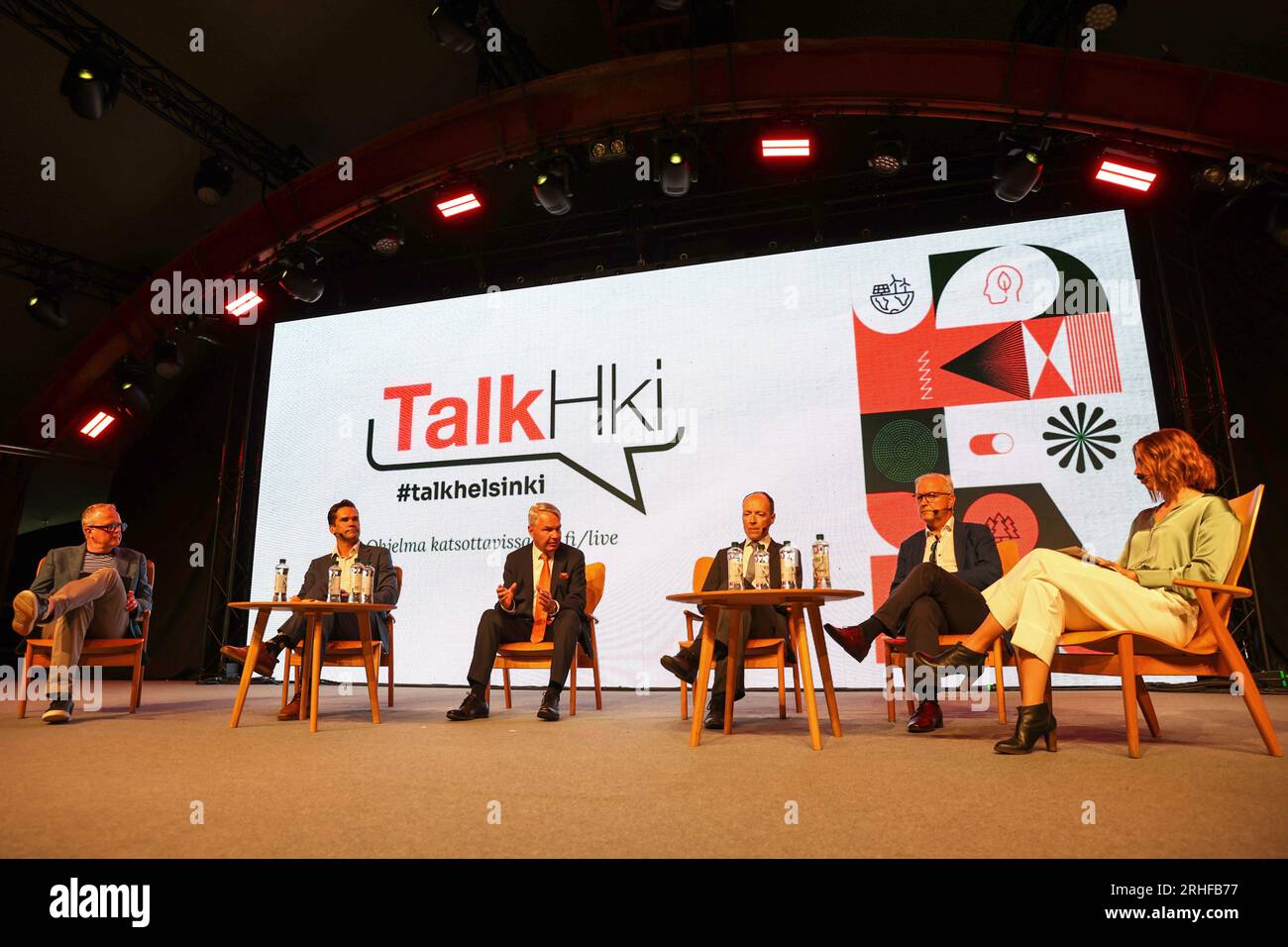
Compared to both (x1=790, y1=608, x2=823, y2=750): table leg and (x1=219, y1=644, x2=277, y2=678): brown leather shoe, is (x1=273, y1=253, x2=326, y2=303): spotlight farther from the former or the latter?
(x1=790, y1=608, x2=823, y2=750): table leg

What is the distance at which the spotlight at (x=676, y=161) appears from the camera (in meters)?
5.49

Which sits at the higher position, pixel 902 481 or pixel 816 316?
pixel 816 316

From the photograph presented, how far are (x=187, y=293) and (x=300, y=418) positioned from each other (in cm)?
145

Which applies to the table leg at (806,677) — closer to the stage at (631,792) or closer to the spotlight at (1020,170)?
the stage at (631,792)

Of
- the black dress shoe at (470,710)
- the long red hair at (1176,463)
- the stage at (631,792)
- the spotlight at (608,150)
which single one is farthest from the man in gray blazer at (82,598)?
the long red hair at (1176,463)

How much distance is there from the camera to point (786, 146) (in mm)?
5496

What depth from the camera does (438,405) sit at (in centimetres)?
658

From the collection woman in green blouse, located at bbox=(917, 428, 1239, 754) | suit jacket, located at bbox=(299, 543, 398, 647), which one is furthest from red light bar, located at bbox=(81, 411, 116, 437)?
woman in green blouse, located at bbox=(917, 428, 1239, 754)

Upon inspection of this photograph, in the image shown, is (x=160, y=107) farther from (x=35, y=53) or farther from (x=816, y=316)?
(x=816, y=316)

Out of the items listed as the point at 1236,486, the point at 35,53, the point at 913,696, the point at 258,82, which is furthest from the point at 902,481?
the point at 35,53

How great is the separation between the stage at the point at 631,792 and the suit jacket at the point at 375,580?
0.72 meters

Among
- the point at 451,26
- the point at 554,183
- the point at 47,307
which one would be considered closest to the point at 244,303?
the point at 47,307

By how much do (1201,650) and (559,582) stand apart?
8.43 ft

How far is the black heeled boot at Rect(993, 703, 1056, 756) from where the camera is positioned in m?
2.44
